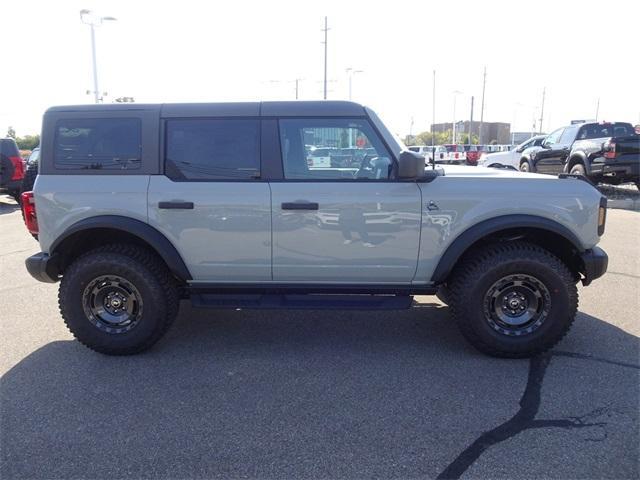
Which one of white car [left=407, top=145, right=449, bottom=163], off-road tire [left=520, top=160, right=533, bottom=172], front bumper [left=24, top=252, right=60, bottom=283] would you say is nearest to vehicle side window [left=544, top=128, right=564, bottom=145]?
off-road tire [left=520, top=160, right=533, bottom=172]

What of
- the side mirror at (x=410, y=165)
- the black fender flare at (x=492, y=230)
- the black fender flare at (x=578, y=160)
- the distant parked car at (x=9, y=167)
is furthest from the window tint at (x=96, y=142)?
the black fender flare at (x=578, y=160)

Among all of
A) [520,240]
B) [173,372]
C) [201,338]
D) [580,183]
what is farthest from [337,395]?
[580,183]

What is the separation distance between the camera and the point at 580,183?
3.89m

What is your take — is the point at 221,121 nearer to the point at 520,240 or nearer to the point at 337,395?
the point at 337,395

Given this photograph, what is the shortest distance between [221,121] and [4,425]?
2.55 m

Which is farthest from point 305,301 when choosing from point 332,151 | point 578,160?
point 578,160

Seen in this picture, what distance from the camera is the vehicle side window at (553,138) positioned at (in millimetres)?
15270

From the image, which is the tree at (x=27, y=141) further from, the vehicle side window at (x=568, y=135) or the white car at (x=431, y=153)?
the vehicle side window at (x=568, y=135)

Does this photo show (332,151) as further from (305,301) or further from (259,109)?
(305,301)

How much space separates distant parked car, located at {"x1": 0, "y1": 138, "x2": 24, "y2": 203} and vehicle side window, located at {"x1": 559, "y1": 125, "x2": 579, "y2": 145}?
15.5 meters

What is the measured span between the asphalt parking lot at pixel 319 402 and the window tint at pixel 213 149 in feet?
4.87

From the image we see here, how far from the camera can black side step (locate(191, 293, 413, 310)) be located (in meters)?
3.91

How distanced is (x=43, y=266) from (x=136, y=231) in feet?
2.82

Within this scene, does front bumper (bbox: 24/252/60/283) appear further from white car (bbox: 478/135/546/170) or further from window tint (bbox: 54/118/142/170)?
white car (bbox: 478/135/546/170)
